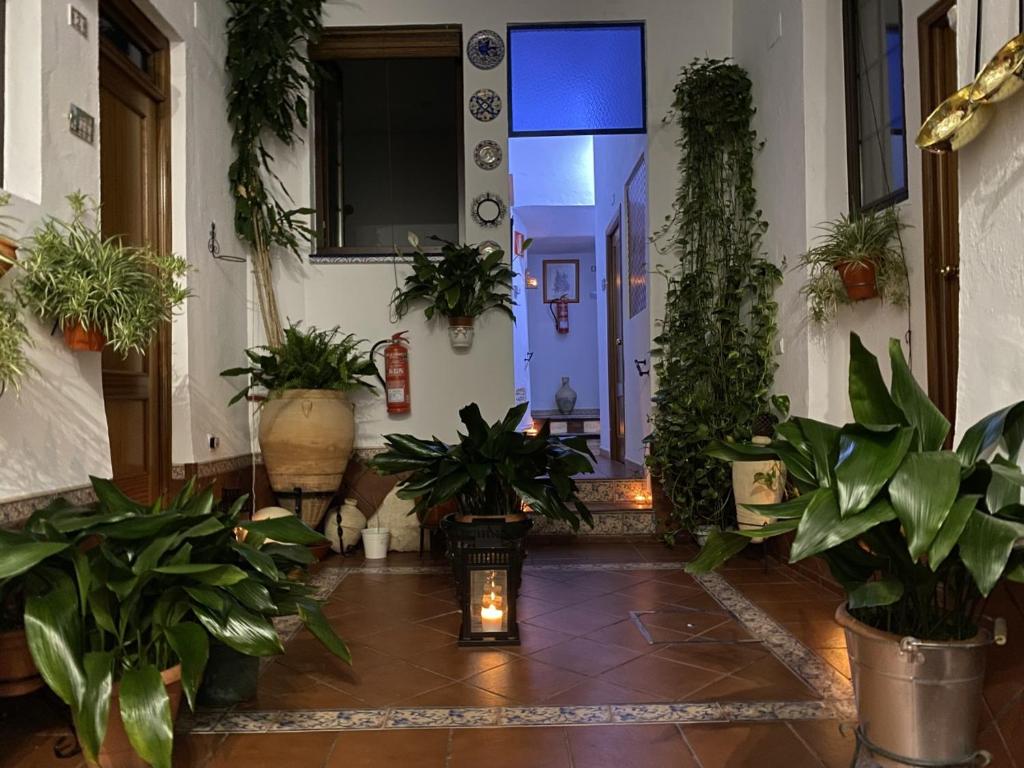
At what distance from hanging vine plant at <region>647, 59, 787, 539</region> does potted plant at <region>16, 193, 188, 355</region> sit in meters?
2.88

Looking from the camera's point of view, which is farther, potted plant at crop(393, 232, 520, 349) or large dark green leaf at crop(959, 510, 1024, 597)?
potted plant at crop(393, 232, 520, 349)

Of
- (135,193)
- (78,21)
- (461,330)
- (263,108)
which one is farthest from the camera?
(461,330)

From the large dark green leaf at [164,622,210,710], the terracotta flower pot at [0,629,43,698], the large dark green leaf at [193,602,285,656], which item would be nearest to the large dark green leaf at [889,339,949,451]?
the large dark green leaf at [193,602,285,656]

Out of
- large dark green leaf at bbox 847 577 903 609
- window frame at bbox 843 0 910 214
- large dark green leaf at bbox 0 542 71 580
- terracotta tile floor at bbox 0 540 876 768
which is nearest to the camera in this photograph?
large dark green leaf at bbox 847 577 903 609

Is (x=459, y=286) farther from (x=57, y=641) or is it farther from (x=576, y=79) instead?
(x=57, y=641)

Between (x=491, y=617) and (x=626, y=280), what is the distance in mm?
3986

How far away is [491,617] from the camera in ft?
9.29

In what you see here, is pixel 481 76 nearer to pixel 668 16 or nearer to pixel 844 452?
pixel 668 16

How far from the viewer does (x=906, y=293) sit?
323 centimetres

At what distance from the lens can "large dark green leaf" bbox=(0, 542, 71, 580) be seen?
1573mm

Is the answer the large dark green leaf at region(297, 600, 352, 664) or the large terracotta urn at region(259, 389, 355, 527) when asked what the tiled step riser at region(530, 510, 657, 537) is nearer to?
the large terracotta urn at region(259, 389, 355, 527)

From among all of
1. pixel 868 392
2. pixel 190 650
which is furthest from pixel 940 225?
pixel 190 650

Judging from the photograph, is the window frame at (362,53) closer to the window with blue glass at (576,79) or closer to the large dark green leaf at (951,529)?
the window with blue glass at (576,79)

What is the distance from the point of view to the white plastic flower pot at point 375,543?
4371 mm
